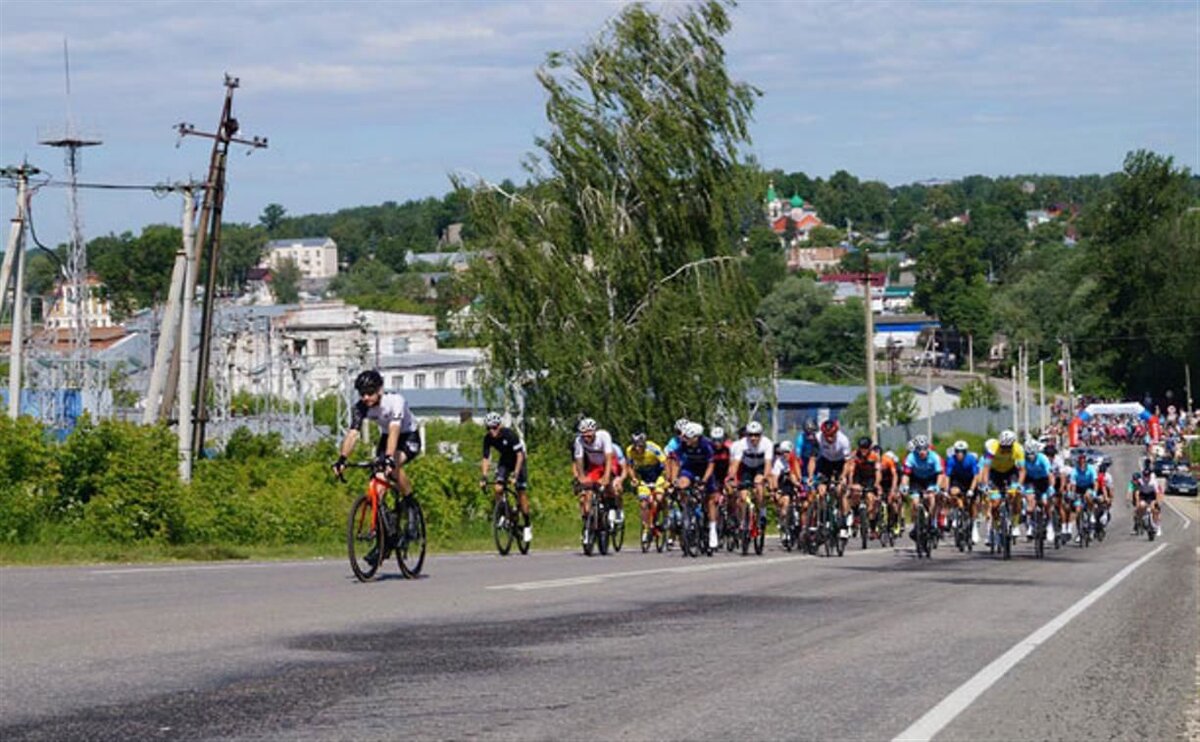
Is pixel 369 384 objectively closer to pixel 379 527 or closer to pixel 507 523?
pixel 379 527

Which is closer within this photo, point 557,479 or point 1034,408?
point 557,479

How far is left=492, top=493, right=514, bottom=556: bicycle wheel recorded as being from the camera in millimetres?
25281

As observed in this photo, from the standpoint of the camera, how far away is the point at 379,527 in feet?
59.0

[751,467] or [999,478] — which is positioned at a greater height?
[751,467]

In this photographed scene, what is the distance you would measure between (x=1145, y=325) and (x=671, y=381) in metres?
107

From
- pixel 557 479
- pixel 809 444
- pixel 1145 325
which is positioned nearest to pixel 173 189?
pixel 557 479

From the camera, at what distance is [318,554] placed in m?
26.2

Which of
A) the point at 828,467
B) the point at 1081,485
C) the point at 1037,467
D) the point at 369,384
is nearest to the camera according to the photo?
the point at 369,384

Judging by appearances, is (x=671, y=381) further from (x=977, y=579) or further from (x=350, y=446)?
(x=350, y=446)

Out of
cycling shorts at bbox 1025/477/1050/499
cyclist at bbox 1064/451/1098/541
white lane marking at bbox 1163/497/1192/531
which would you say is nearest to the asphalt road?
cycling shorts at bbox 1025/477/1050/499

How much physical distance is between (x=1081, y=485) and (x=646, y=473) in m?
14.5

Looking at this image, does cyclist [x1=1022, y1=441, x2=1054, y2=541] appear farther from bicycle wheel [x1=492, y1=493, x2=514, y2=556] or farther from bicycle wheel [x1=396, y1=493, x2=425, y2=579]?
bicycle wheel [x1=396, y1=493, x2=425, y2=579]

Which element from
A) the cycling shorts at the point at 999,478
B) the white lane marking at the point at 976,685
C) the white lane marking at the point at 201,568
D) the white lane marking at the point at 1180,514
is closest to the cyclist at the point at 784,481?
the cycling shorts at the point at 999,478

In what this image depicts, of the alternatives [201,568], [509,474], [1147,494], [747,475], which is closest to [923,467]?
[747,475]
